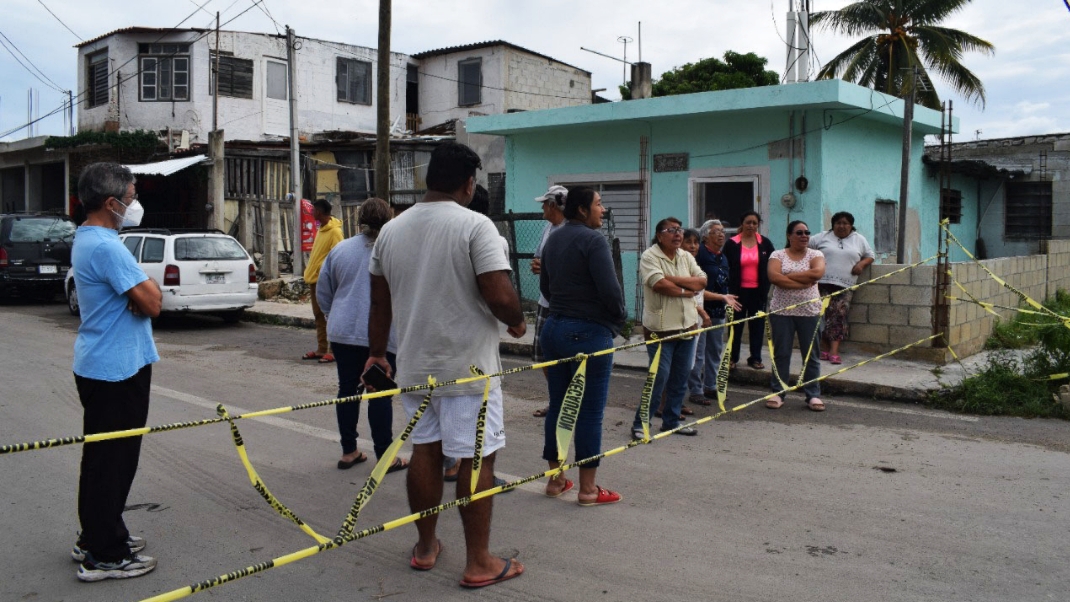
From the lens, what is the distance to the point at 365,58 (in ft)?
112

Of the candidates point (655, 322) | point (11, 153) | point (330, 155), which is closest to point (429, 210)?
point (655, 322)

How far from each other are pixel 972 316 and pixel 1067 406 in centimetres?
270

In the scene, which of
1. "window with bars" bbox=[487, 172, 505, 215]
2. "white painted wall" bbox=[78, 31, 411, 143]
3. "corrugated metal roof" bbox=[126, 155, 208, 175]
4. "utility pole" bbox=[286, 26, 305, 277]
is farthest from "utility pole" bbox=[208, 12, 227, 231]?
"white painted wall" bbox=[78, 31, 411, 143]

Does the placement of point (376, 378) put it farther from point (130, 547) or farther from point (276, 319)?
point (276, 319)

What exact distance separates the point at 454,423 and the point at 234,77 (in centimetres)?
3001

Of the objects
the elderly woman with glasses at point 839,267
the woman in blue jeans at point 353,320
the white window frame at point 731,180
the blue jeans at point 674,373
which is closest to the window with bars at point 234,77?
the white window frame at point 731,180

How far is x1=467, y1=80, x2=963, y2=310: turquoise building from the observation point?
38.1 feet

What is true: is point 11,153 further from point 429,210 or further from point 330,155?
point 429,210

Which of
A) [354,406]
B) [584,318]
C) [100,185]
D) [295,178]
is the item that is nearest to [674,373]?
[584,318]

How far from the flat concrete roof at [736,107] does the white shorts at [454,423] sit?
337 inches

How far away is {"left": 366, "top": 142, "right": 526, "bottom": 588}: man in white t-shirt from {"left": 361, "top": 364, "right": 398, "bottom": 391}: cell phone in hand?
40 centimetres

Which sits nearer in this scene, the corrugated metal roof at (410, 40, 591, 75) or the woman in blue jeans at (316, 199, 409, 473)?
the woman in blue jeans at (316, 199, 409, 473)

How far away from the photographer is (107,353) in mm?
3959

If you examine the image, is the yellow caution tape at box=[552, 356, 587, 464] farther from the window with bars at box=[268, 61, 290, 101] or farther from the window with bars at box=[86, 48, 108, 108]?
the window with bars at box=[86, 48, 108, 108]
